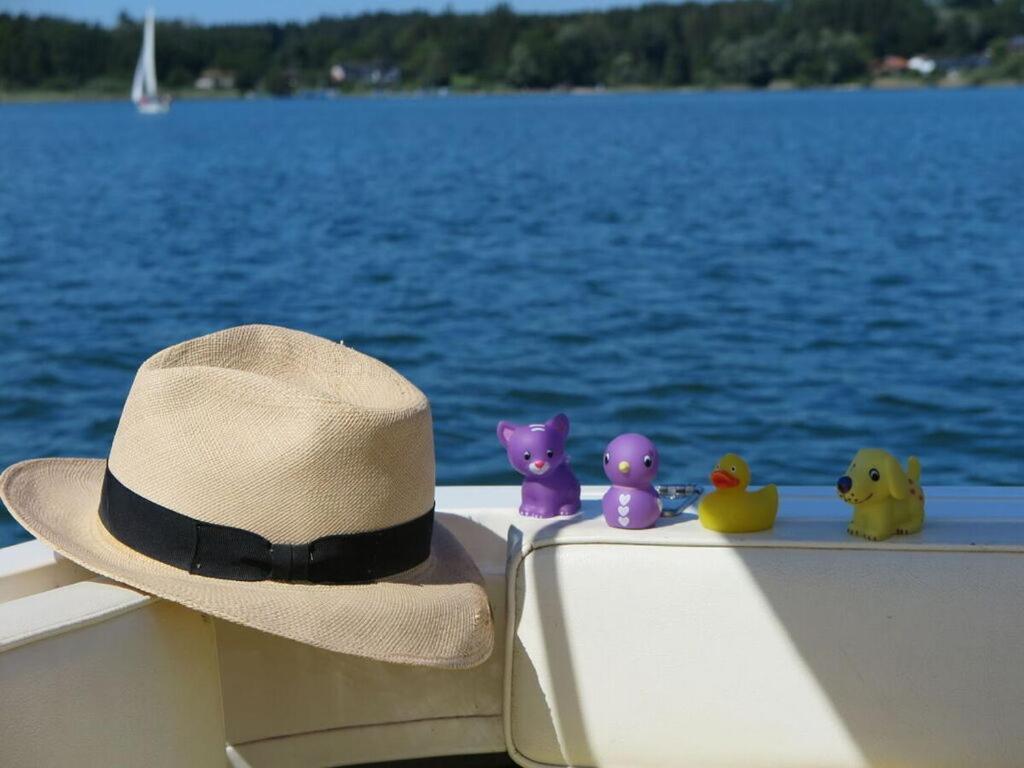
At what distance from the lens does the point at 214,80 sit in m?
75.2

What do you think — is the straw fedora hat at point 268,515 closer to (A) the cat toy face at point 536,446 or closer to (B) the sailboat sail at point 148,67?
(A) the cat toy face at point 536,446

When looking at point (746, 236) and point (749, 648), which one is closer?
point (749, 648)

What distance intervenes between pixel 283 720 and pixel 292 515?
375mm

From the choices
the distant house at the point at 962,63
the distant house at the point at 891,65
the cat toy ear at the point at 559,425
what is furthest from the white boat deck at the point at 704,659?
the distant house at the point at 891,65

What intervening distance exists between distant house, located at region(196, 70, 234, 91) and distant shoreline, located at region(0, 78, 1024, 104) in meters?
0.37

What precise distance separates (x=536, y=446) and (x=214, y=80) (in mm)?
76558

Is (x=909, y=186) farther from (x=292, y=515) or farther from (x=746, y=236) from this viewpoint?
(x=292, y=515)

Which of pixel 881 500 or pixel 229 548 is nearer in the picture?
pixel 229 548

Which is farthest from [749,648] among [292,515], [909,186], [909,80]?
[909,80]

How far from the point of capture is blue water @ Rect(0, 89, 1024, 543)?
302 inches

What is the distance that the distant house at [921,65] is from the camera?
63987mm

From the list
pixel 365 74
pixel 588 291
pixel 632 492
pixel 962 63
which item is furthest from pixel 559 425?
pixel 365 74

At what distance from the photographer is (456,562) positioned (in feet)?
6.24

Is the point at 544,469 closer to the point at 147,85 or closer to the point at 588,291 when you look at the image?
the point at 588,291
